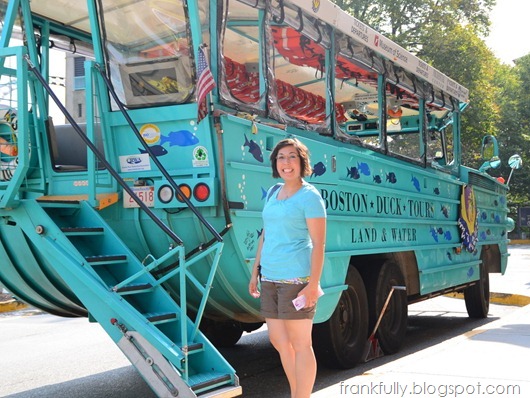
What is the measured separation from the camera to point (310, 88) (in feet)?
23.1

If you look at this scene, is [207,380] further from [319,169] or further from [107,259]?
[319,169]

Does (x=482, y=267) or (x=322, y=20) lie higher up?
(x=322, y=20)

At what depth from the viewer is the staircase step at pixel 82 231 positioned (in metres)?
4.93

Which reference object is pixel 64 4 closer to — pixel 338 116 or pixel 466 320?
pixel 338 116

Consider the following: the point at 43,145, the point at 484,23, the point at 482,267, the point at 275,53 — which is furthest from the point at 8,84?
the point at 484,23

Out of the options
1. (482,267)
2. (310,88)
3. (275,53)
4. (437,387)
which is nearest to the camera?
(437,387)

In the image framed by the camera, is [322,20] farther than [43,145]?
Yes

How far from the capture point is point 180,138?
203 inches

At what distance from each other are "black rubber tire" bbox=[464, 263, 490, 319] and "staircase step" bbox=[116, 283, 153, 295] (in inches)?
250

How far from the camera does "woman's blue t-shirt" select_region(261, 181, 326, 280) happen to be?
4.19 meters

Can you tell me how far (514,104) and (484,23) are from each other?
14091mm

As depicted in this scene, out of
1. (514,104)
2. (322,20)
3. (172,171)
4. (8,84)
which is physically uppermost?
(514,104)

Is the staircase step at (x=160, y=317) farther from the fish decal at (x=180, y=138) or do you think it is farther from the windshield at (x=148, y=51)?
the windshield at (x=148, y=51)

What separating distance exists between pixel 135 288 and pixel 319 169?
1.90m
